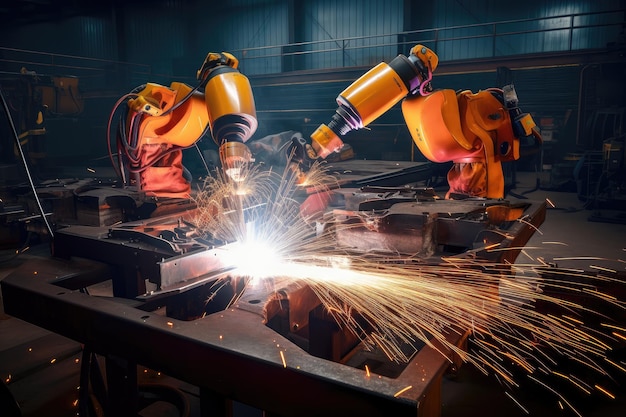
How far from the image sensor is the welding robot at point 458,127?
9.78 ft

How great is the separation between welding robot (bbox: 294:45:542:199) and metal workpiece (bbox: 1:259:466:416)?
171 cm

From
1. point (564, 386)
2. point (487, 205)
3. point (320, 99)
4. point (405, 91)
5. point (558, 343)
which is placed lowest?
point (564, 386)

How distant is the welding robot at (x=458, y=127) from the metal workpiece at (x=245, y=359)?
1708 mm

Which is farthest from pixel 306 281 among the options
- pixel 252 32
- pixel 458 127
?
pixel 252 32

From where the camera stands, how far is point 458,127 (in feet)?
10.8

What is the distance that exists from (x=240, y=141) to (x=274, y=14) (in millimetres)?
13629

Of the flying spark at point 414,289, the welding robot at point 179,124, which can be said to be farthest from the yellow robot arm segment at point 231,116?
the flying spark at point 414,289

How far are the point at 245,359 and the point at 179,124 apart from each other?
2.57 metres

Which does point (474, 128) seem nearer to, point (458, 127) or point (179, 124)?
point (458, 127)

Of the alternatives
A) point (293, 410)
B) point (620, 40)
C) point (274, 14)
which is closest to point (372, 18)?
point (274, 14)

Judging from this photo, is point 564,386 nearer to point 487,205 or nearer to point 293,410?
point 487,205

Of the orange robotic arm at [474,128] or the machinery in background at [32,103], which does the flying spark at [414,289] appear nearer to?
the orange robotic arm at [474,128]

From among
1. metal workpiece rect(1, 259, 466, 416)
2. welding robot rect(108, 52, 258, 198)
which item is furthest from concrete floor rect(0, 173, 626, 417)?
welding robot rect(108, 52, 258, 198)

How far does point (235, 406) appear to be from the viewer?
7.22 ft
